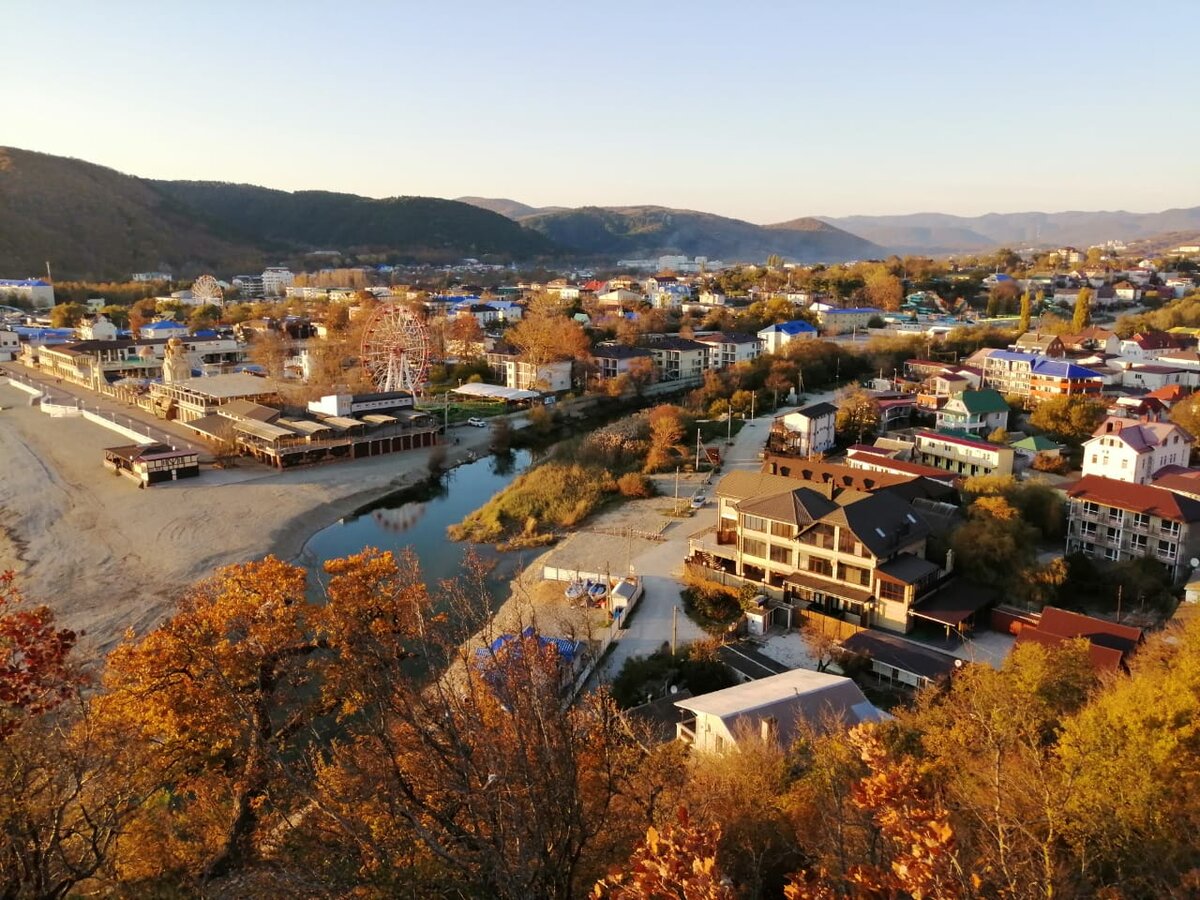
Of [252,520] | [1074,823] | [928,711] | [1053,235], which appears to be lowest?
[252,520]

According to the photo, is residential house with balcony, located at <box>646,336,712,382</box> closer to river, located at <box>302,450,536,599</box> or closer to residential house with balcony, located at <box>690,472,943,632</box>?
river, located at <box>302,450,536,599</box>

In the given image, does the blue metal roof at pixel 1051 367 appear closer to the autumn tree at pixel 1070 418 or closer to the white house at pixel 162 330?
the autumn tree at pixel 1070 418

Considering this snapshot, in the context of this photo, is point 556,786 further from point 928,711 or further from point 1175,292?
point 1175,292

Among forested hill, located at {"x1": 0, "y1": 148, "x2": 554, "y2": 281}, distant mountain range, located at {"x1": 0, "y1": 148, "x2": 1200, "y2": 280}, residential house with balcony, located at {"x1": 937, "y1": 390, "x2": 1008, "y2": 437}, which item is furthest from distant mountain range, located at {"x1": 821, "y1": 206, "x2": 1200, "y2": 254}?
residential house with balcony, located at {"x1": 937, "y1": 390, "x2": 1008, "y2": 437}

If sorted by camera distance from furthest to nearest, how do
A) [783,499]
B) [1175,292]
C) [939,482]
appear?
1. [1175,292]
2. [939,482]
3. [783,499]

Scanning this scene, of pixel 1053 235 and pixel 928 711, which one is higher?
pixel 1053 235

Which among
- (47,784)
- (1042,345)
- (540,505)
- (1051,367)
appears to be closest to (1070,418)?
(1051,367)

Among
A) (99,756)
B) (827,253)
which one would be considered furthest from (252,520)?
(827,253)

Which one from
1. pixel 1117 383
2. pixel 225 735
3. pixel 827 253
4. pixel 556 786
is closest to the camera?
pixel 556 786
